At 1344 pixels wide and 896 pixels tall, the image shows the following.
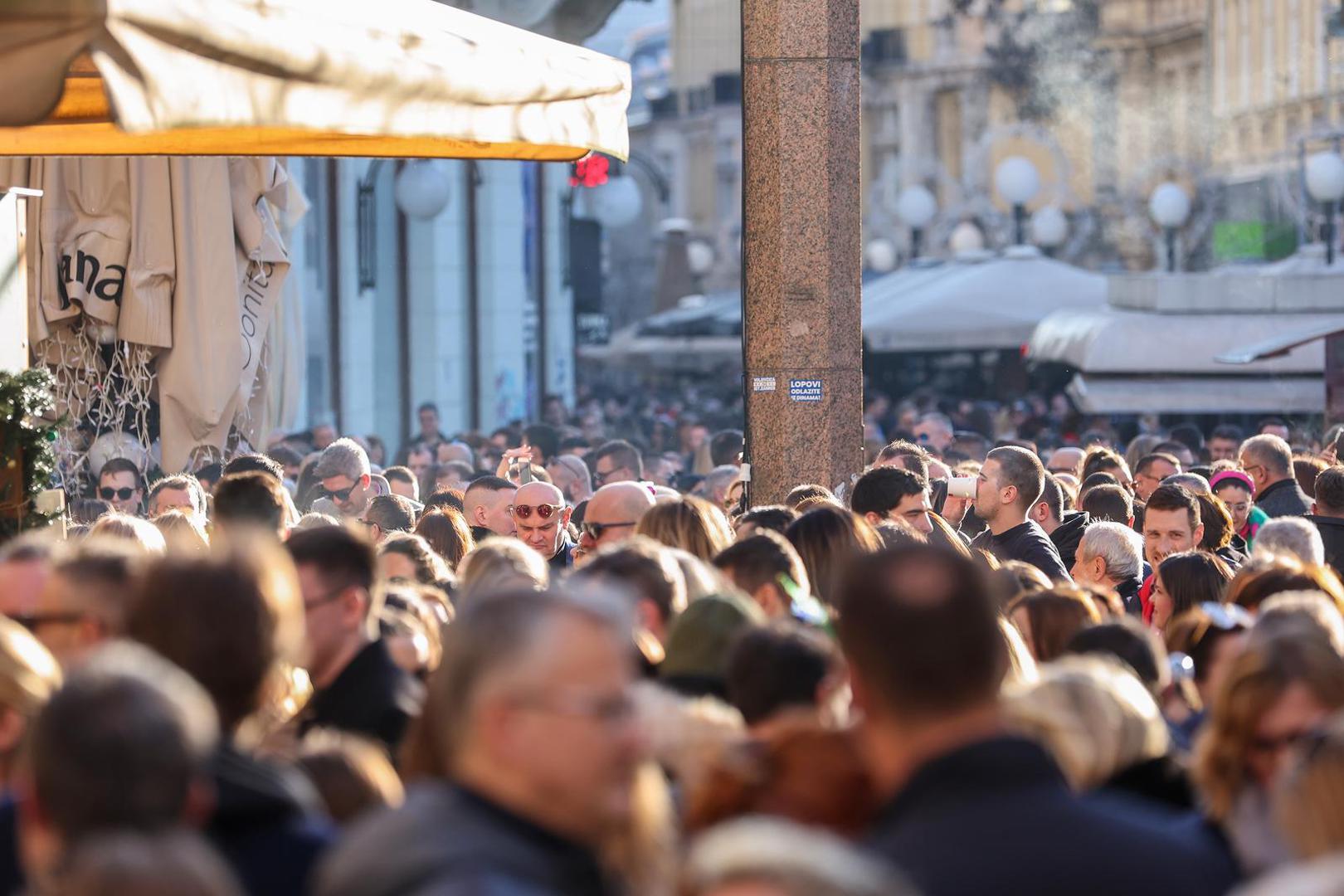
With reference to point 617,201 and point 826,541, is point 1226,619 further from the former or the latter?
point 617,201

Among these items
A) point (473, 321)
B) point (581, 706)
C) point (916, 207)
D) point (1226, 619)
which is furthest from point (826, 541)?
point (916, 207)

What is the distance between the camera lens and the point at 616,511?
781 centimetres

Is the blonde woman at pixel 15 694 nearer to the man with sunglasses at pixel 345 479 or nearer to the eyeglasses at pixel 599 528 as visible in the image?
the eyeglasses at pixel 599 528

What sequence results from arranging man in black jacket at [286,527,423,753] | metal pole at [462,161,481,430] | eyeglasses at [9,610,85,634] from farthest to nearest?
metal pole at [462,161,481,430] < man in black jacket at [286,527,423,753] < eyeglasses at [9,610,85,634]

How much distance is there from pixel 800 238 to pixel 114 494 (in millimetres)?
3312

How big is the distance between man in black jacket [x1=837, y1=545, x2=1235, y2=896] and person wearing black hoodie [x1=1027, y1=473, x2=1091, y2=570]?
603cm

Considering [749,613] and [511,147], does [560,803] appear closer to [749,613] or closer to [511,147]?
[749,613]

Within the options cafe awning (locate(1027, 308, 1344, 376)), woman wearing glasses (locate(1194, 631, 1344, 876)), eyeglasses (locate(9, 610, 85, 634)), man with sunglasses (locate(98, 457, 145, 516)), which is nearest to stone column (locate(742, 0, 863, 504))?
man with sunglasses (locate(98, 457, 145, 516))

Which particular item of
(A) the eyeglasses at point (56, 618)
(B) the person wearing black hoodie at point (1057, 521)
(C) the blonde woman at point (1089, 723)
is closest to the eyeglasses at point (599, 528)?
(B) the person wearing black hoodie at point (1057, 521)

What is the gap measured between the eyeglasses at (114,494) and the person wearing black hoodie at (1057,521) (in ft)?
13.3

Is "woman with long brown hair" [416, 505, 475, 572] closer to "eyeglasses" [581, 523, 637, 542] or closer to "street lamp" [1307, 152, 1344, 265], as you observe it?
"eyeglasses" [581, 523, 637, 542]

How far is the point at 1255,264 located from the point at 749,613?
33740 mm

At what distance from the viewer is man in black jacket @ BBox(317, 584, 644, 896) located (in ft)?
9.98

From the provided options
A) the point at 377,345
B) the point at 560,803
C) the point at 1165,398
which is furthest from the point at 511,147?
the point at 377,345
